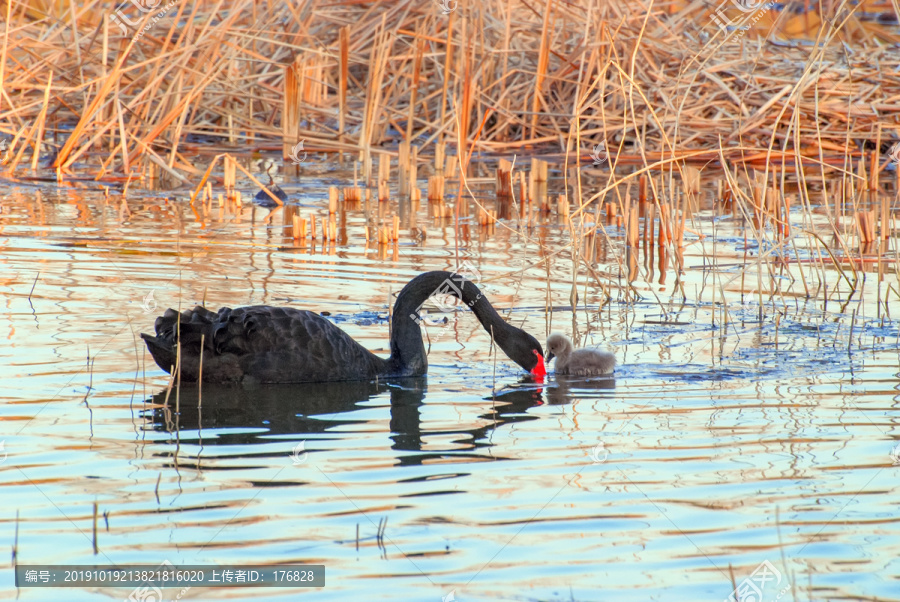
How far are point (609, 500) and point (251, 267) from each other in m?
5.33

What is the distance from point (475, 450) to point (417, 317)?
181cm

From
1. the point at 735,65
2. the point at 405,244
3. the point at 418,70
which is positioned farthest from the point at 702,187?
the point at 405,244

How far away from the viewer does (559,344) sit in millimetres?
6727

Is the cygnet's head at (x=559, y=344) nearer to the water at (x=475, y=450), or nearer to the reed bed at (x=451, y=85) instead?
the water at (x=475, y=450)

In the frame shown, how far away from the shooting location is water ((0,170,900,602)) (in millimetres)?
3689

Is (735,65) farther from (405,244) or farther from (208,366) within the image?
(208,366)

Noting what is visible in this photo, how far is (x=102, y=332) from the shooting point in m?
7.03

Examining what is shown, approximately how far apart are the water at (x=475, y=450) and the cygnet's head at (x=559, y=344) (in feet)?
0.57

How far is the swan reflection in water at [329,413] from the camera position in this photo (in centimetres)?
517

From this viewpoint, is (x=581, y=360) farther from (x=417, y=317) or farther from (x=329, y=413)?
(x=329, y=413)

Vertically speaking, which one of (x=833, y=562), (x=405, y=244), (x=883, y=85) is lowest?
(x=833, y=562)

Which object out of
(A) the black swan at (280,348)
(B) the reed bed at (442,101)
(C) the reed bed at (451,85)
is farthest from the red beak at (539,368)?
(C) the reed bed at (451,85)
